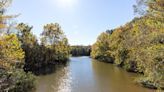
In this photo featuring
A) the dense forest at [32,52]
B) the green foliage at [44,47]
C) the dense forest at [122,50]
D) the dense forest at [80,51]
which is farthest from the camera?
the dense forest at [80,51]

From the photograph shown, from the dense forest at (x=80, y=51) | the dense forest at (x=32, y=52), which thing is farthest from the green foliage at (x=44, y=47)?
the dense forest at (x=80, y=51)

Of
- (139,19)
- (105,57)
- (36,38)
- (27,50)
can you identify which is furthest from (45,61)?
(139,19)

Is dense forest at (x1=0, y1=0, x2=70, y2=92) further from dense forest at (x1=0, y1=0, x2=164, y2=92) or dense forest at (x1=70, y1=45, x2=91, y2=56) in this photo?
dense forest at (x1=70, y1=45, x2=91, y2=56)

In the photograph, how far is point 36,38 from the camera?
47.4m

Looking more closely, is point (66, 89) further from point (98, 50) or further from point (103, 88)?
point (98, 50)

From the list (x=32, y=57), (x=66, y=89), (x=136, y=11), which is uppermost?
(x=136, y=11)

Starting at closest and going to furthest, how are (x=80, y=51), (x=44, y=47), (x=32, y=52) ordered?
1. (x=32, y=52)
2. (x=44, y=47)
3. (x=80, y=51)

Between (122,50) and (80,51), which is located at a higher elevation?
(80,51)

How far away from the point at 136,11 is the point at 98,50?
57533 mm

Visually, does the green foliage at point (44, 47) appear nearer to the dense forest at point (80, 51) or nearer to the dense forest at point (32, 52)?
the dense forest at point (32, 52)

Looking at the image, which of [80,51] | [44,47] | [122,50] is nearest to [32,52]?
[44,47]

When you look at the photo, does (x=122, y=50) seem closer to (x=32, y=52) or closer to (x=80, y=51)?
(x=32, y=52)

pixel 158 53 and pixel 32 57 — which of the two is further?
pixel 32 57

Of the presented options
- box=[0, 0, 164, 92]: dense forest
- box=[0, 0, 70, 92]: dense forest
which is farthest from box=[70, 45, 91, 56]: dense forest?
box=[0, 0, 164, 92]: dense forest
